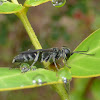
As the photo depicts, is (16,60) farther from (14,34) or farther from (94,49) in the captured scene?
(14,34)

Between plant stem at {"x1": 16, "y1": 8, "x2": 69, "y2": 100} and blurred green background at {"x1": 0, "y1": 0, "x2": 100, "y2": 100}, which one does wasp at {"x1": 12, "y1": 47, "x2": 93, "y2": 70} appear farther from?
blurred green background at {"x1": 0, "y1": 0, "x2": 100, "y2": 100}

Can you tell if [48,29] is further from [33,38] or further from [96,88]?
[33,38]

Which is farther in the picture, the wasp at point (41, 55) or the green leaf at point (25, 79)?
the wasp at point (41, 55)

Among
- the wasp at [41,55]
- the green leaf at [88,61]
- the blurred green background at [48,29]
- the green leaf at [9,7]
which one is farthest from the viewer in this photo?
the blurred green background at [48,29]

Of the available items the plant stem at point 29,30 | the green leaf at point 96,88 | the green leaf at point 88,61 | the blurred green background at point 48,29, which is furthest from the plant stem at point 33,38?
the blurred green background at point 48,29

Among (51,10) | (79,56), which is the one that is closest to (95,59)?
(79,56)

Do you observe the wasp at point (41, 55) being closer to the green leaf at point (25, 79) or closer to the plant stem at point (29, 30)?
the plant stem at point (29, 30)

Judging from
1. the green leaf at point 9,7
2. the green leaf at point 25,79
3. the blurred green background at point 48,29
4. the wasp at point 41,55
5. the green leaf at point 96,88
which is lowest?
the blurred green background at point 48,29
